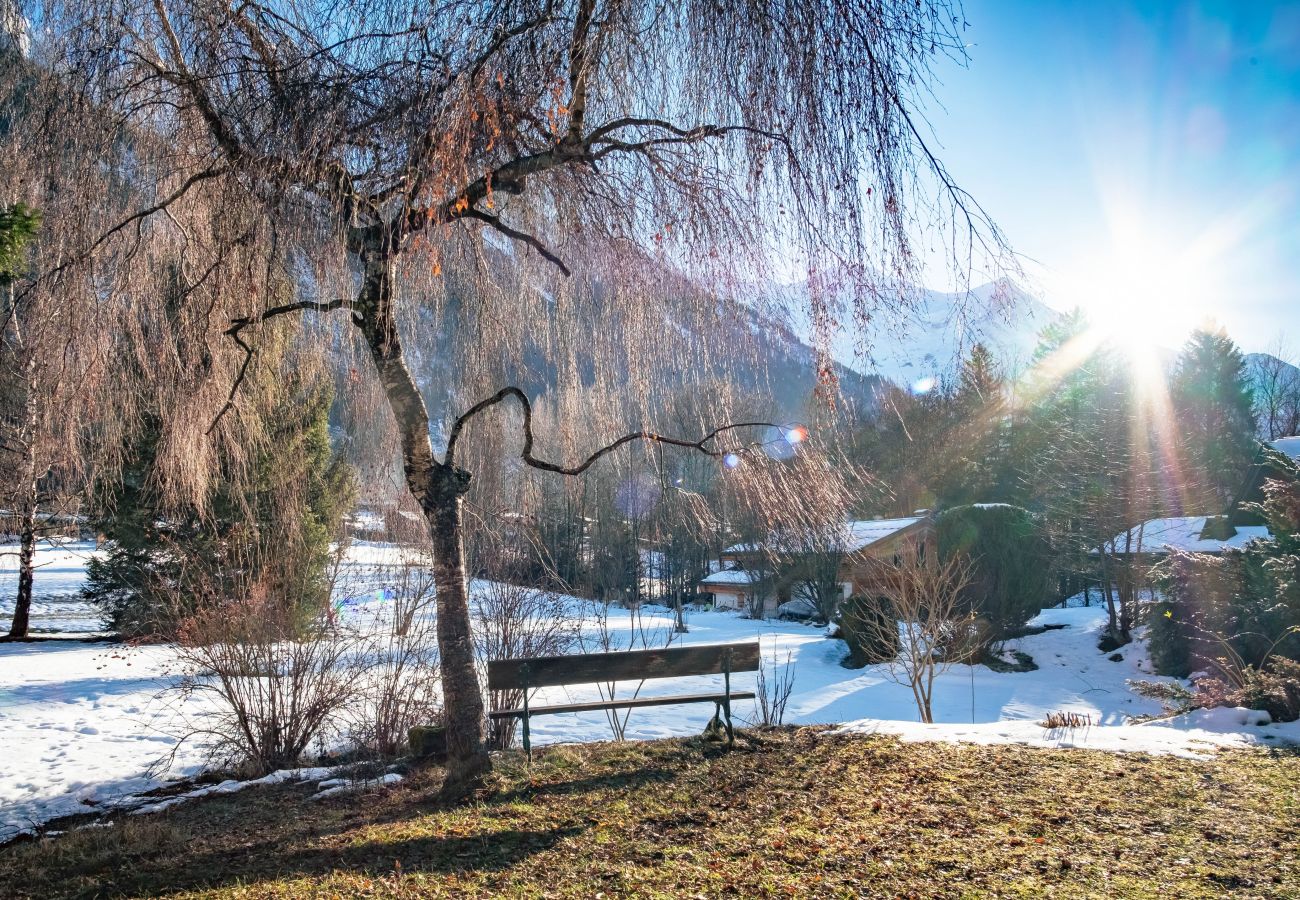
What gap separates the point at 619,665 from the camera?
6.16 meters

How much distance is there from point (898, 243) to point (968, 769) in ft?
11.9

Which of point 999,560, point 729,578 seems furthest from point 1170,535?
point 729,578

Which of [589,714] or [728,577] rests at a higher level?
[589,714]

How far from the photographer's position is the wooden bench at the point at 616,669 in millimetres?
5852

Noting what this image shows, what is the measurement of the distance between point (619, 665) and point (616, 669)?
39 millimetres

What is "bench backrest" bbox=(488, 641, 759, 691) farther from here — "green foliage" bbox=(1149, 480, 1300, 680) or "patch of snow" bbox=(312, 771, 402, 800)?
"green foliage" bbox=(1149, 480, 1300, 680)

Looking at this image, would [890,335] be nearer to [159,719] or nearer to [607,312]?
[607,312]

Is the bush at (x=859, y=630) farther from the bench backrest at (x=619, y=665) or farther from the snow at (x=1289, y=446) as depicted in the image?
the bench backrest at (x=619, y=665)

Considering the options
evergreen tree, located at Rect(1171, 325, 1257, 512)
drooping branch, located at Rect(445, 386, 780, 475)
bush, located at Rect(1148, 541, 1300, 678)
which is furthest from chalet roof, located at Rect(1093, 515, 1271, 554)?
drooping branch, located at Rect(445, 386, 780, 475)

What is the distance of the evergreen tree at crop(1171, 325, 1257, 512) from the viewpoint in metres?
32.1

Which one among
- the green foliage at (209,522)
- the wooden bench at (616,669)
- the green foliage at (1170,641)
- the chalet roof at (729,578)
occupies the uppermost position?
the green foliage at (209,522)

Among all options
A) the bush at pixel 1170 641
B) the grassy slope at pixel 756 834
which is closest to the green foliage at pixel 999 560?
the bush at pixel 1170 641

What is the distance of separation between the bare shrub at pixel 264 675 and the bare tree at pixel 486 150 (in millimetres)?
2637

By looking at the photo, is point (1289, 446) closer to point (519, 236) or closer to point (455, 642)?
point (519, 236)
